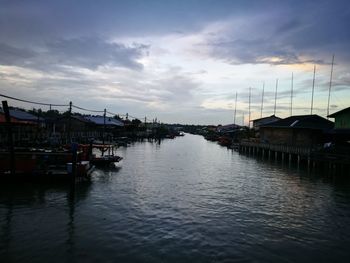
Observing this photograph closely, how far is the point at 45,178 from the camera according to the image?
91.8 ft

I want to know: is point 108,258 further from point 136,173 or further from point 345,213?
point 136,173

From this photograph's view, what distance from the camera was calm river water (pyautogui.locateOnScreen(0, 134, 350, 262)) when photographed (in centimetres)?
1439

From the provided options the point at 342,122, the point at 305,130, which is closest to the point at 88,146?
the point at 342,122

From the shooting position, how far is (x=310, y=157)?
154 ft

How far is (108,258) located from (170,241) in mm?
3258

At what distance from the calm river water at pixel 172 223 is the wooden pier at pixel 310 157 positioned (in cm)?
1371

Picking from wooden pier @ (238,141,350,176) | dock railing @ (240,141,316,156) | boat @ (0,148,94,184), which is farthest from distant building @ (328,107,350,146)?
boat @ (0,148,94,184)

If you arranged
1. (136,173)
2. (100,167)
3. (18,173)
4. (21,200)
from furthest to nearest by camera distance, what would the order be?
1. (100,167)
2. (136,173)
3. (18,173)
4. (21,200)

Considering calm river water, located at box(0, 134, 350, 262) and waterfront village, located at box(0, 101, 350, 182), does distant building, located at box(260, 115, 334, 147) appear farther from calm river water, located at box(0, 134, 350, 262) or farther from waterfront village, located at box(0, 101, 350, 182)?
calm river water, located at box(0, 134, 350, 262)

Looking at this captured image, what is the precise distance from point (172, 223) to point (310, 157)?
112ft

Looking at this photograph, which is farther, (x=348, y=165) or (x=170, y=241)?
(x=348, y=165)

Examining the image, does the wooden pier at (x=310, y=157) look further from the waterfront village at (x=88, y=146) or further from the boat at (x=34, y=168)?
the boat at (x=34, y=168)

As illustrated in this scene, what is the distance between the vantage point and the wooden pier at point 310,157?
1678 inches

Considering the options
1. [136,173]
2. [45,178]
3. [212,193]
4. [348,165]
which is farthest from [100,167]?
[348,165]
